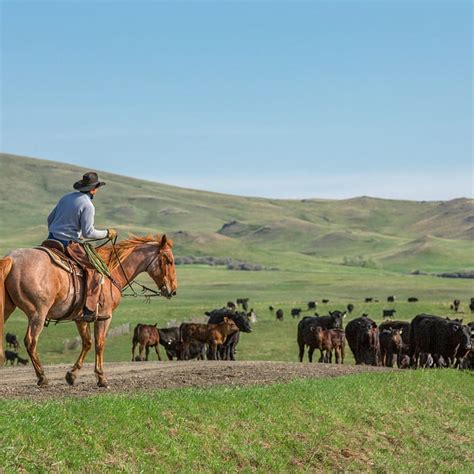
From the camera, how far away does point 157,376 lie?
20.0m

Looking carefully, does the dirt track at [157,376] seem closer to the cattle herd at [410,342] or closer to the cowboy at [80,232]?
the cowboy at [80,232]

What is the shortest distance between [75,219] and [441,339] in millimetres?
17582

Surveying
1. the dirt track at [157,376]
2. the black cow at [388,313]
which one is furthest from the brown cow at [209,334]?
the black cow at [388,313]

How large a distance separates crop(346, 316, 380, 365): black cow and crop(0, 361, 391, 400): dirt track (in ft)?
21.4

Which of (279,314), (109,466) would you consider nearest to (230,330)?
(109,466)

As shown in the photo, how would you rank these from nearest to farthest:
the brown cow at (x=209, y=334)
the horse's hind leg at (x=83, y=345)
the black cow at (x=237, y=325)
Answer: the horse's hind leg at (x=83, y=345) < the brown cow at (x=209, y=334) < the black cow at (x=237, y=325)

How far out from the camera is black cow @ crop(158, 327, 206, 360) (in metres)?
33.9

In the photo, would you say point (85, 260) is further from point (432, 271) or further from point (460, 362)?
point (432, 271)

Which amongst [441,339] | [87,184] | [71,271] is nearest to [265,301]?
[441,339]

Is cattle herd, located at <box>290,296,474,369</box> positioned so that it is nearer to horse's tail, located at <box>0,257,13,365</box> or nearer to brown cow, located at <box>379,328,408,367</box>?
brown cow, located at <box>379,328,408,367</box>

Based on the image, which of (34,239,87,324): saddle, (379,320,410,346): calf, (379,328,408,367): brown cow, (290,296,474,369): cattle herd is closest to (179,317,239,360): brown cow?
(290,296,474,369): cattle herd

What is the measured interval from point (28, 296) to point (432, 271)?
155m

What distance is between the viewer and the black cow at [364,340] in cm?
3234

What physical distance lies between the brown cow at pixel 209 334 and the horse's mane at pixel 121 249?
14.4m
